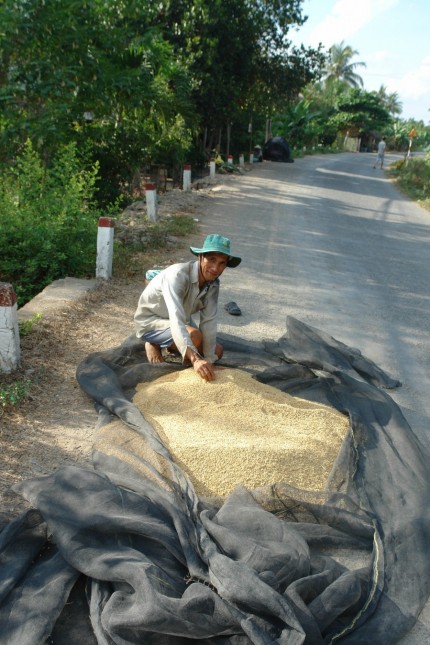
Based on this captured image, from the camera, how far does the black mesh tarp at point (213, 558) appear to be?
200 centimetres

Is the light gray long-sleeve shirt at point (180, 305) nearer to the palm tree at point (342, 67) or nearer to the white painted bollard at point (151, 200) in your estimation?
the white painted bollard at point (151, 200)

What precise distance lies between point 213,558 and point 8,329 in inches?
91.2

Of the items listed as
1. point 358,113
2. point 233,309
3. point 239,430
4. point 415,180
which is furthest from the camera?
point 358,113

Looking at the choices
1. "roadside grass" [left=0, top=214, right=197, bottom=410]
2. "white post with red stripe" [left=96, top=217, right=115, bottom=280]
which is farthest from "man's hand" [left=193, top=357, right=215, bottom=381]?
"white post with red stripe" [left=96, top=217, right=115, bottom=280]

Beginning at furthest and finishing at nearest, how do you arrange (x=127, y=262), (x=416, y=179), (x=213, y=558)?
(x=416, y=179)
(x=127, y=262)
(x=213, y=558)

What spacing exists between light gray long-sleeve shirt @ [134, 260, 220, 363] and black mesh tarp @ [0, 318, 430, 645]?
864mm

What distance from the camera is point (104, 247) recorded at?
628 centimetres

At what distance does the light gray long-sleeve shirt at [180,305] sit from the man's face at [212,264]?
0.10m

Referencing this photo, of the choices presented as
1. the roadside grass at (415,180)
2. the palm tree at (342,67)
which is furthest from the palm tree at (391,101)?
the roadside grass at (415,180)

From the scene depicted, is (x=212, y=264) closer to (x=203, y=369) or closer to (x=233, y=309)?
(x=203, y=369)

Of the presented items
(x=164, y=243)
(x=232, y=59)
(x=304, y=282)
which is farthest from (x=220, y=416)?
(x=232, y=59)

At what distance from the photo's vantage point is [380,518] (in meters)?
2.75

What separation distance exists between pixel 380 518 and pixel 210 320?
184 centimetres

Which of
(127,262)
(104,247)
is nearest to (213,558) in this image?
(104,247)
